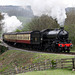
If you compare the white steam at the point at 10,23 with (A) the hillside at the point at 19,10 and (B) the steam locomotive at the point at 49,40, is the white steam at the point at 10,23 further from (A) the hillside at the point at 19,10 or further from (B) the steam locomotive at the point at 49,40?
(B) the steam locomotive at the point at 49,40

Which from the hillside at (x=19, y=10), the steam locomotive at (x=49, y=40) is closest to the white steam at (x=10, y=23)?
the hillside at (x=19, y=10)

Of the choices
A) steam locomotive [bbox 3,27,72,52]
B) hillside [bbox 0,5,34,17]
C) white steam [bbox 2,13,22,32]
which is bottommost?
steam locomotive [bbox 3,27,72,52]

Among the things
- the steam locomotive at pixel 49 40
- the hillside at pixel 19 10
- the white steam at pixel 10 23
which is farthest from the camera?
the hillside at pixel 19 10

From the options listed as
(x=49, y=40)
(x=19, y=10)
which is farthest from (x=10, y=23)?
(x=19, y=10)

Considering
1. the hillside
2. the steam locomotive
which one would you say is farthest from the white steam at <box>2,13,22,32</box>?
the steam locomotive

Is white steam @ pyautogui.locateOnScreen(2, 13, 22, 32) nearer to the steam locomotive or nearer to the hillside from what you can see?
the hillside

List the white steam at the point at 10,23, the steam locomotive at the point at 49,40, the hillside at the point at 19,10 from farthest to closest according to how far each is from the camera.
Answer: the hillside at the point at 19,10, the white steam at the point at 10,23, the steam locomotive at the point at 49,40

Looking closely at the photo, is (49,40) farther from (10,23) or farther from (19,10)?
(19,10)

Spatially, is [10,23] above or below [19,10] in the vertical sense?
below

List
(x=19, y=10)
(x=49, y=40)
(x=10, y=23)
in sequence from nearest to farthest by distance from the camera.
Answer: (x=49, y=40) → (x=10, y=23) → (x=19, y=10)

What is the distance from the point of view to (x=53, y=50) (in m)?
24.3

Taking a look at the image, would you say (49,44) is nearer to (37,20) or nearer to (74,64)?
(74,64)

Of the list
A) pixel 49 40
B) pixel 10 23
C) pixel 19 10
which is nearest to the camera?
pixel 49 40

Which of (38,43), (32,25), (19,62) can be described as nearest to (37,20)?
(32,25)
